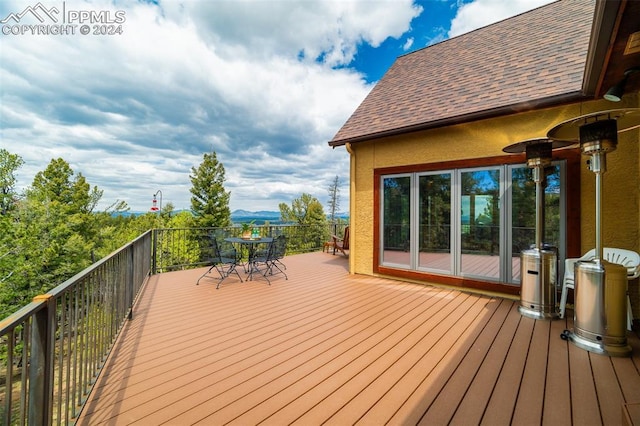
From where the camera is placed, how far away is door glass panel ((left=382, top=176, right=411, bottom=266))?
218 inches

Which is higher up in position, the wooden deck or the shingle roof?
the shingle roof

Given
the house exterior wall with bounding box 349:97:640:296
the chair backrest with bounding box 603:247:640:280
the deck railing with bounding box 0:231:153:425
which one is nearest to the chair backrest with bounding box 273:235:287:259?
the house exterior wall with bounding box 349:97:640:296

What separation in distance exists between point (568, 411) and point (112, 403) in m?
3.24

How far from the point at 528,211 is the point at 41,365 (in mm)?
5583

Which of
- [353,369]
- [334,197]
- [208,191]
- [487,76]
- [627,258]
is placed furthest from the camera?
[334,197]

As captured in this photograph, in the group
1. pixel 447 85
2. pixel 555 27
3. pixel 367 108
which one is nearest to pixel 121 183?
pixel 367 108

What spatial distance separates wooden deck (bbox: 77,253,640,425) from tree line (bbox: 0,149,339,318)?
54.0ft

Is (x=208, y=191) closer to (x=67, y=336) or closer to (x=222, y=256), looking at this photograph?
(x=222, y=256)

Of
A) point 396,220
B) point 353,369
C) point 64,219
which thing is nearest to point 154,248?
point 396,220

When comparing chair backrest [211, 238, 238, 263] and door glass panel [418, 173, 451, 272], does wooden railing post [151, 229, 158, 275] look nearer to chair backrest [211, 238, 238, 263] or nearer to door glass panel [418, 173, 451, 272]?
chair backrest [211, 238, 238, 263]

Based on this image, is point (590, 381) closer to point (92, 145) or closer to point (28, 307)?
point (28, 307)

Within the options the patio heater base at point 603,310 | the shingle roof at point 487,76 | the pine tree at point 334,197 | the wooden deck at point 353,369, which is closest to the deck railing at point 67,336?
the wooden deck at point 353,369

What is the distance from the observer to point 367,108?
6.80 m

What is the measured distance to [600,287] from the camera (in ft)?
9.04
